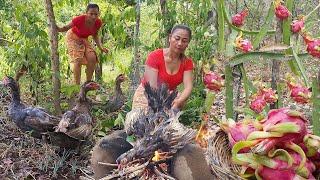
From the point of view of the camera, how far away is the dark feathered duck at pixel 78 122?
4.33 m

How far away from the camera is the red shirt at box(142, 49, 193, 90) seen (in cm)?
398

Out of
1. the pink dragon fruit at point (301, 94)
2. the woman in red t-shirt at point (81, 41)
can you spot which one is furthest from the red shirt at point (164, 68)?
the woman in red t-shirt at point (81, 41)

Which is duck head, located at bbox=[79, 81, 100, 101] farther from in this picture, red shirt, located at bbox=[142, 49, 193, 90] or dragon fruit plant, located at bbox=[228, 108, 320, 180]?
dragon fruit plant, located at bbox=[228, 108, 320, 180]

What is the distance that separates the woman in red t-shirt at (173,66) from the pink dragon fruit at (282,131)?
236 cm

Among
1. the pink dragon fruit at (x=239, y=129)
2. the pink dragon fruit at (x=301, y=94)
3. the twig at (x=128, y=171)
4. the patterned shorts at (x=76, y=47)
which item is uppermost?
the pink dragon fruit at (x=301, y=94)

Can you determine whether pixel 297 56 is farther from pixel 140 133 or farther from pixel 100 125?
pixel 100 125

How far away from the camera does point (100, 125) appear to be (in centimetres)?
537

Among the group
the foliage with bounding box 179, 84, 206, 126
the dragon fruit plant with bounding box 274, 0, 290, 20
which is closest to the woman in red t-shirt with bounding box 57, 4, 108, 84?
the foliage with bounding box 179, 84, 206, 126

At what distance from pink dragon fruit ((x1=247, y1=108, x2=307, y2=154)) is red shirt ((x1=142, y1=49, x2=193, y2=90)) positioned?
8.09 ft

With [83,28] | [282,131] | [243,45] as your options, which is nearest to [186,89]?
[243,45]

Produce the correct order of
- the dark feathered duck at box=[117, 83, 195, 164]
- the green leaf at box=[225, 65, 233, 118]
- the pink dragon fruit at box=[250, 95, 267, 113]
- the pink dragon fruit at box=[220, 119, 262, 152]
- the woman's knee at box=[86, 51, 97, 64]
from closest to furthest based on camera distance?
1. the pink dragon fruit at box=[220, 119, 262, 152]
2. the dark feathered duck at box=[117, 83, 195, 164]
3. the pink dragon fruit at box=[250, 95, 267, 113]
4. the green leaf at box=[225, 65, 233, 118]
5. the woman's knee at box=[86, 51, 97, 64]

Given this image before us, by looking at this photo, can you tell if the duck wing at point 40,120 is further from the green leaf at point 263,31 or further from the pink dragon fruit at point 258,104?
the pink dragon fruit at point 258,104

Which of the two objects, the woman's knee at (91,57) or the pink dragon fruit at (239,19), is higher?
the pink dragon fruit at (239,19)

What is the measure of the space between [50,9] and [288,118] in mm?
3928
